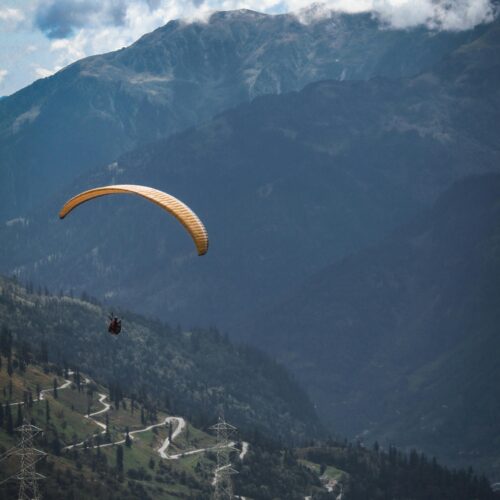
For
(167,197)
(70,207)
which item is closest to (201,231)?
(167,197)

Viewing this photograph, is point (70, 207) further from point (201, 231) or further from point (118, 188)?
point (201, 231)

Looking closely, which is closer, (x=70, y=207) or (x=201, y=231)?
(x=201, y=231)

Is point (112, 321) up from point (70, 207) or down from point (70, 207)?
down

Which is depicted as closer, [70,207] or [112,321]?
[112,321]

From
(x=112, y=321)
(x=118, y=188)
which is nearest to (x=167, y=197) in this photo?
(x=118, y=188)

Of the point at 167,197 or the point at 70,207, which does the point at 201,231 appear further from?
the point at 70,207

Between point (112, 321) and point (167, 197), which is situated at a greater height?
point (167, 197)

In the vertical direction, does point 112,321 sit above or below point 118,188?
below
